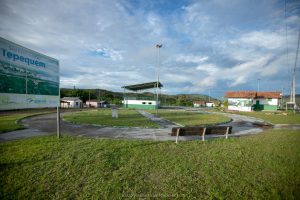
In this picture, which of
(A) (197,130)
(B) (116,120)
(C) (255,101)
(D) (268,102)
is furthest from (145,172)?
(D) (268,102)

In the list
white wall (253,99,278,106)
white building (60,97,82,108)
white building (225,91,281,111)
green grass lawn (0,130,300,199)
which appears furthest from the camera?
white building (60,97,82,108)

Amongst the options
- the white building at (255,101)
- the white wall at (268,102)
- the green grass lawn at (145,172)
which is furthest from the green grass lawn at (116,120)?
the white wall at (268,102)

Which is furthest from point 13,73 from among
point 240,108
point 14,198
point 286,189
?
point 240,108

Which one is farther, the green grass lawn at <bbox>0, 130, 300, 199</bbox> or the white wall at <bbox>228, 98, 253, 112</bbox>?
the white wall at <bbox>228, 98, 253, 112</bbox>

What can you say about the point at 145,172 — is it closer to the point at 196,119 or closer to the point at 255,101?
the point at 196,119

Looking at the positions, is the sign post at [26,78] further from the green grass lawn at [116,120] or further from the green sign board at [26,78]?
the green grass lawn at [116,120]

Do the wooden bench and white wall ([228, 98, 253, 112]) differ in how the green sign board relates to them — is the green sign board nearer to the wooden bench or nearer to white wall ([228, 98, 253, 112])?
the wooden bench

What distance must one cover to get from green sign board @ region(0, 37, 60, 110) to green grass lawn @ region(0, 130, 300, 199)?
1.80 metres

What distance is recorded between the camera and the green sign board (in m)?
4.68

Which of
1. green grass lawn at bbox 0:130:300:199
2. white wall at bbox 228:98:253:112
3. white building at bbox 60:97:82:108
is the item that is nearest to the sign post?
green grass lawn at bbox 0:130:300:199

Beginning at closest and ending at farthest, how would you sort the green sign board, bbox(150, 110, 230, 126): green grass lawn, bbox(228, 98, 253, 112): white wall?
the green sign board < bbox(150, 110, 230, 126): green grass lawn < bbox(228, 98, 253, 112): white wall

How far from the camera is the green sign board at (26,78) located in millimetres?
4684

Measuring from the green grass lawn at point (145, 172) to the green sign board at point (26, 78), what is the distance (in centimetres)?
180

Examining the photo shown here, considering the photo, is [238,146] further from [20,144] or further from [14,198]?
[20,144]
